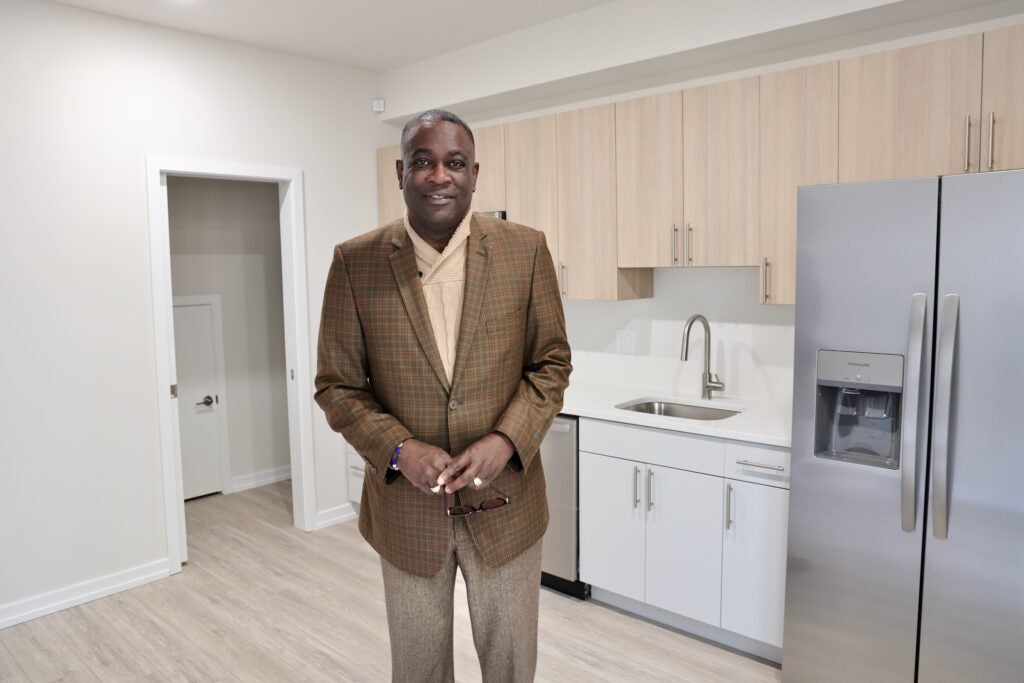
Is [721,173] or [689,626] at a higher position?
[721,173]

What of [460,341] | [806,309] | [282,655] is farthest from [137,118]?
[806,309]

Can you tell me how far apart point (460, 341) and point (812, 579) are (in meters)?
1.64

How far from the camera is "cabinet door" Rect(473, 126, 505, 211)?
3768 millimetres

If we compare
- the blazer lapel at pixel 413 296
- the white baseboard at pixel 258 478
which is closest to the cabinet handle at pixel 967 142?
the blazer lapel at pixel 413 296

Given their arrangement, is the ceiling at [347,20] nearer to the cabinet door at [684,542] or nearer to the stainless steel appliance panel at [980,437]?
the stainless steel appliance panel at [980,437]

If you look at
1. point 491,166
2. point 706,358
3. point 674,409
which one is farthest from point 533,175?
point 674,409

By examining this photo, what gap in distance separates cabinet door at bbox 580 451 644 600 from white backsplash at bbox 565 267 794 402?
673mm

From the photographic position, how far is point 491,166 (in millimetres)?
3822

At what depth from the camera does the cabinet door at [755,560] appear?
8.58ft

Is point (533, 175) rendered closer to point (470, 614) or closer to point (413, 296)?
point (413, 296)

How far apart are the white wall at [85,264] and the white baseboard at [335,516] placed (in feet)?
2.94

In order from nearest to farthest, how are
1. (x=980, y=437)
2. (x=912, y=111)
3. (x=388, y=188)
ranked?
A: (x=980, y=437) < (x=912, y=111) < (x=388, y=188)

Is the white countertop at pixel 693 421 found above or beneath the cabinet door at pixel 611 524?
above

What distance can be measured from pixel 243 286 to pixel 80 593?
222 centimetres
